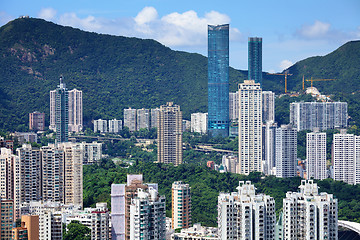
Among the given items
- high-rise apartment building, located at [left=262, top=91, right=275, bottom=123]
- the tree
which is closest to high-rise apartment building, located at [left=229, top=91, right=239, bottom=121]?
high-rise apartment building, located at [left=262, top=91, right=275, bottom=123]

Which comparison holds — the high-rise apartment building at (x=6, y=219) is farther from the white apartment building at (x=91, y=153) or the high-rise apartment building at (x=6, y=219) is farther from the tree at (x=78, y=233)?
the white apartment building at (x=91, y=153)

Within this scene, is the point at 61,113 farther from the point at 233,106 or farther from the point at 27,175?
the point at 27,175

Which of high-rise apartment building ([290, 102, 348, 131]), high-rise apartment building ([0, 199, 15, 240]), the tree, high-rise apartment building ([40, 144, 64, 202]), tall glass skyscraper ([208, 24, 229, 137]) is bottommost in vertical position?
the tree

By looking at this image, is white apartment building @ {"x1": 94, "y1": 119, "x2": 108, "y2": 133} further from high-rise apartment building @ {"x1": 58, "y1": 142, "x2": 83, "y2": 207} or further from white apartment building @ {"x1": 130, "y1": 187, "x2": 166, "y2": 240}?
white apartment building @ {"x1": 130, "y1": 187, "x2": 166, "y2": 240}

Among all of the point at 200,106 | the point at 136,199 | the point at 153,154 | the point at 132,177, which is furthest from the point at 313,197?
the point at 200,106

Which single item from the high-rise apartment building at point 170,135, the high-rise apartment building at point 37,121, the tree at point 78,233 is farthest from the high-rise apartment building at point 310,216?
the high-rise apartment building at point 37,121
